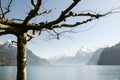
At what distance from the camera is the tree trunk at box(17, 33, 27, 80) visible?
5.46 m

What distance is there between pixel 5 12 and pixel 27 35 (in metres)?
1.03

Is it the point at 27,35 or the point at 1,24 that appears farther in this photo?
the point at 27,35

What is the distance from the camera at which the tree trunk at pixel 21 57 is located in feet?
17.9

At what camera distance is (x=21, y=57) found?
5598mm

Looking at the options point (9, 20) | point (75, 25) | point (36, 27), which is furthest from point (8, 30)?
point (75, 25)

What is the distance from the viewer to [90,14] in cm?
537

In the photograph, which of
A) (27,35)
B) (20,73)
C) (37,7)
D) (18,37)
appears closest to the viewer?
(37,7)

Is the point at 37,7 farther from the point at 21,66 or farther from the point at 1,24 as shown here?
the point at 21,66

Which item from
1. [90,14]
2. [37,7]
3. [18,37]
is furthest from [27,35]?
[90,14]

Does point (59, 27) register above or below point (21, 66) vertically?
above

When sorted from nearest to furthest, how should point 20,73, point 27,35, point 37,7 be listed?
point 37,7 → point 20,73 → point 27,35

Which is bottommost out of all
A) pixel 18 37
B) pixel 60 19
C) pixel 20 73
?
pixel 20 73

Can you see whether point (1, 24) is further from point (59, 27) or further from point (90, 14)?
point (90, 14)

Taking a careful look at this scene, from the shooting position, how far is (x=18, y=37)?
5.88 m
